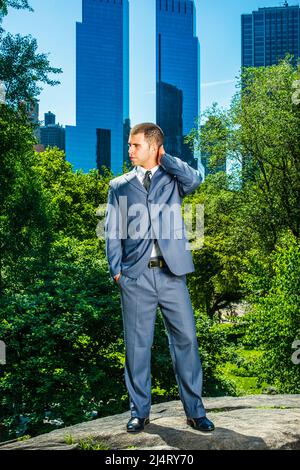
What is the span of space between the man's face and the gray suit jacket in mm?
130

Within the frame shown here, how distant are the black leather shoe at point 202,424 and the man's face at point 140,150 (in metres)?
2.11

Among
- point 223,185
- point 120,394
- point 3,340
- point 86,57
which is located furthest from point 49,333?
point 86,57

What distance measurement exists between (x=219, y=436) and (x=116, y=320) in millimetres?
6550

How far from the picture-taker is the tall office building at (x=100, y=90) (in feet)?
565

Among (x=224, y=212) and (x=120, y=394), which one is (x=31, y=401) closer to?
A: (x=120, y=394)

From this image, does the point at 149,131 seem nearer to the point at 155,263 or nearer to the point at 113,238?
the point at 113,238

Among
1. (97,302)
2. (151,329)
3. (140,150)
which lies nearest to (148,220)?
(140,150)

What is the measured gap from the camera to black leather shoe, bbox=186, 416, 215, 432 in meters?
4.73

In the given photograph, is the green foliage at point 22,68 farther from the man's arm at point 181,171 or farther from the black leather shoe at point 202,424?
the black leather shoe at point 202,424

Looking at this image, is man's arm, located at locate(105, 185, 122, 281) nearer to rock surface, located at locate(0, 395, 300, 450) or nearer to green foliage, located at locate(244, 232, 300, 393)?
rock surface, located at locate(0, 395, 300, 450)

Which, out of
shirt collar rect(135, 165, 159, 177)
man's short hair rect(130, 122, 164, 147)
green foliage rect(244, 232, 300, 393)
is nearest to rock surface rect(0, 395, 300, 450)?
shirt collar rect(135, 165, 159, 177)

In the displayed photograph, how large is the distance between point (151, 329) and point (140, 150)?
4.76 ft
